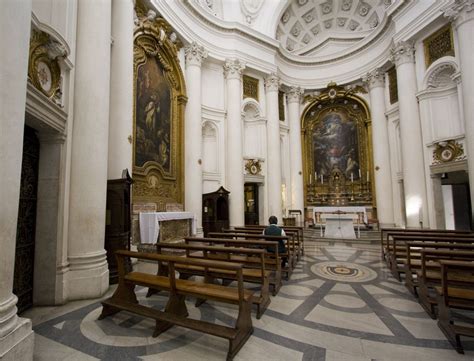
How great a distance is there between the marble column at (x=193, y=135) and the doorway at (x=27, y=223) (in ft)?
20.8

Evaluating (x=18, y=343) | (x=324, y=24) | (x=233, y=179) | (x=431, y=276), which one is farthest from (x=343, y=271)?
(x=324, y=24)

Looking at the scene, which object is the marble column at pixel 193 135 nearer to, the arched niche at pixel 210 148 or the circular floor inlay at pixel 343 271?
the arched niche at pixel 210 148

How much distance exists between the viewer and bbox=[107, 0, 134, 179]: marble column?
5840 mm

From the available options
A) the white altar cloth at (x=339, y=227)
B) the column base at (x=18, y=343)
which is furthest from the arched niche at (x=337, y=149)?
the column base at (x=18, y=343)

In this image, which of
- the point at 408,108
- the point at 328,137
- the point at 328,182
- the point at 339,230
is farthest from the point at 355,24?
the point at 339,230

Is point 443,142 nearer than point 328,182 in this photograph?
Yes

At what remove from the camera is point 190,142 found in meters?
10.4

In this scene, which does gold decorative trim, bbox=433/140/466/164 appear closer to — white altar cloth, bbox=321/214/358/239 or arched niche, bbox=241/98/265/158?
white altar cloth, bbox=321/214/358/239

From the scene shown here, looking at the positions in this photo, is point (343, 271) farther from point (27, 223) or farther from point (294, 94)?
point (294, 94)

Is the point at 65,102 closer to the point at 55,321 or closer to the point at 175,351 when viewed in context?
the point at 55,321

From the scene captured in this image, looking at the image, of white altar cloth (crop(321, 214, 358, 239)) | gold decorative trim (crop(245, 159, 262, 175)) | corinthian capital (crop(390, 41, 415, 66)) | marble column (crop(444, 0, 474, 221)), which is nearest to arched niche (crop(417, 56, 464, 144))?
corinthian capital (crop(390, 41, 415, 66))

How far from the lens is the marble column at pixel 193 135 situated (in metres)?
10.2

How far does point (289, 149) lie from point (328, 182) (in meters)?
3.01

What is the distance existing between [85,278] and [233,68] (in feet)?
36.0
